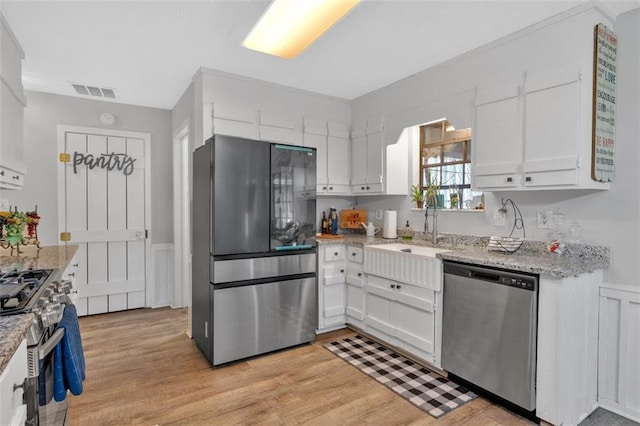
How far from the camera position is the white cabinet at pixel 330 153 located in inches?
152

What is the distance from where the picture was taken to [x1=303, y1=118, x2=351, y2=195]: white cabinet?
3854 mm

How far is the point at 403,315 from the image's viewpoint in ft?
9.37

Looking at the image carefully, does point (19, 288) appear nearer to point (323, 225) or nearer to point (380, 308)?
point (380, 308)

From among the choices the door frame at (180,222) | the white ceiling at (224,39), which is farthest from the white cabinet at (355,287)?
the door frame at (180,222)

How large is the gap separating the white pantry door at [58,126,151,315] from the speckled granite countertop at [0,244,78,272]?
1.02 m

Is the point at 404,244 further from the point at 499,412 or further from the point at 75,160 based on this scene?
the point at 75,160

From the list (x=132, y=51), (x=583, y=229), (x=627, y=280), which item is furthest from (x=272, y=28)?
(x=627, y=280)

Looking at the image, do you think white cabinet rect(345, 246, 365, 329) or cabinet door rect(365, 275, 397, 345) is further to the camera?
white cabinet rect(345, 246, 365, 329)

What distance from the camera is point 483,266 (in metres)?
2.26

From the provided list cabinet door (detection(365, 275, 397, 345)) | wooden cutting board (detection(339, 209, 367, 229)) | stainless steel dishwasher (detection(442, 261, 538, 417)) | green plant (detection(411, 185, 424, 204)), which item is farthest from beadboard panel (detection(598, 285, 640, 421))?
wooden cutting board (detection(339, 209, 367, 229))

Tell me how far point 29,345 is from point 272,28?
2.09 m

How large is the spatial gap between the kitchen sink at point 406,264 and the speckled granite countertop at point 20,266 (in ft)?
7.50

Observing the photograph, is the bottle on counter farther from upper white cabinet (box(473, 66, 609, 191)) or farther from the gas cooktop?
the gas cooktop

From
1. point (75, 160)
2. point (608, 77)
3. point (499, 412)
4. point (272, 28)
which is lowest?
point (499, 412)
